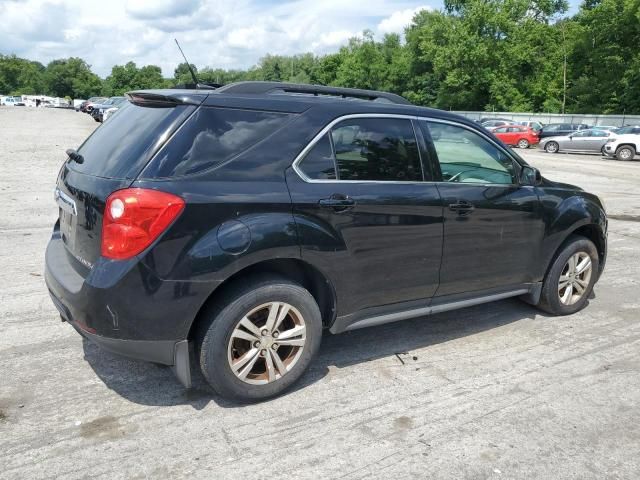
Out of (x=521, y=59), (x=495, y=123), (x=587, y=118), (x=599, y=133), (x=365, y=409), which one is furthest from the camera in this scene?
(x=521, y=59)

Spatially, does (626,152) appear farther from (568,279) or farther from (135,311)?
(135,311)

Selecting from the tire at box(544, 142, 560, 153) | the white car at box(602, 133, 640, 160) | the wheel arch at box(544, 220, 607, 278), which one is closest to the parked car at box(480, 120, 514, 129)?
the tire at box(544, 142, 560, 153)

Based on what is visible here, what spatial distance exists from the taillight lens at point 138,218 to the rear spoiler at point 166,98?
618 millimetres

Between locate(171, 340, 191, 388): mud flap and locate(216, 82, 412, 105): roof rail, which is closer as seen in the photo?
locate(171, 340, 191, 388): mud flap

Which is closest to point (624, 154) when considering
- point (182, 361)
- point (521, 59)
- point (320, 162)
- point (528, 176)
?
point (528, 176)

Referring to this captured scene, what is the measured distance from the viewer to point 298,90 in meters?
3.76

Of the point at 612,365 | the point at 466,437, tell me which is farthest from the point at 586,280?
the point at 466,437

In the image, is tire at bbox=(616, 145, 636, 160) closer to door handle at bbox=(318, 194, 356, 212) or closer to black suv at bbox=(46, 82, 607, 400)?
black suv at bbox=(46, 82, 607, 400)

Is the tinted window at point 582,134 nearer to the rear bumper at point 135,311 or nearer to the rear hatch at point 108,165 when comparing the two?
the rear hatch at point 108,165

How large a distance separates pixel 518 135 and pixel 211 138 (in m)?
35.5

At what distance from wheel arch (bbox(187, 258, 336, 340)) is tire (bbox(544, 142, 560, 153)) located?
3245cm

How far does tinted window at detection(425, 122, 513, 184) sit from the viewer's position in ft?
13.4

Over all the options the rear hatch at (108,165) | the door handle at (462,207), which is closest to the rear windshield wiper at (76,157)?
the rear hatch at (108,165)

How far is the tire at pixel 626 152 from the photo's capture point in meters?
27.7
